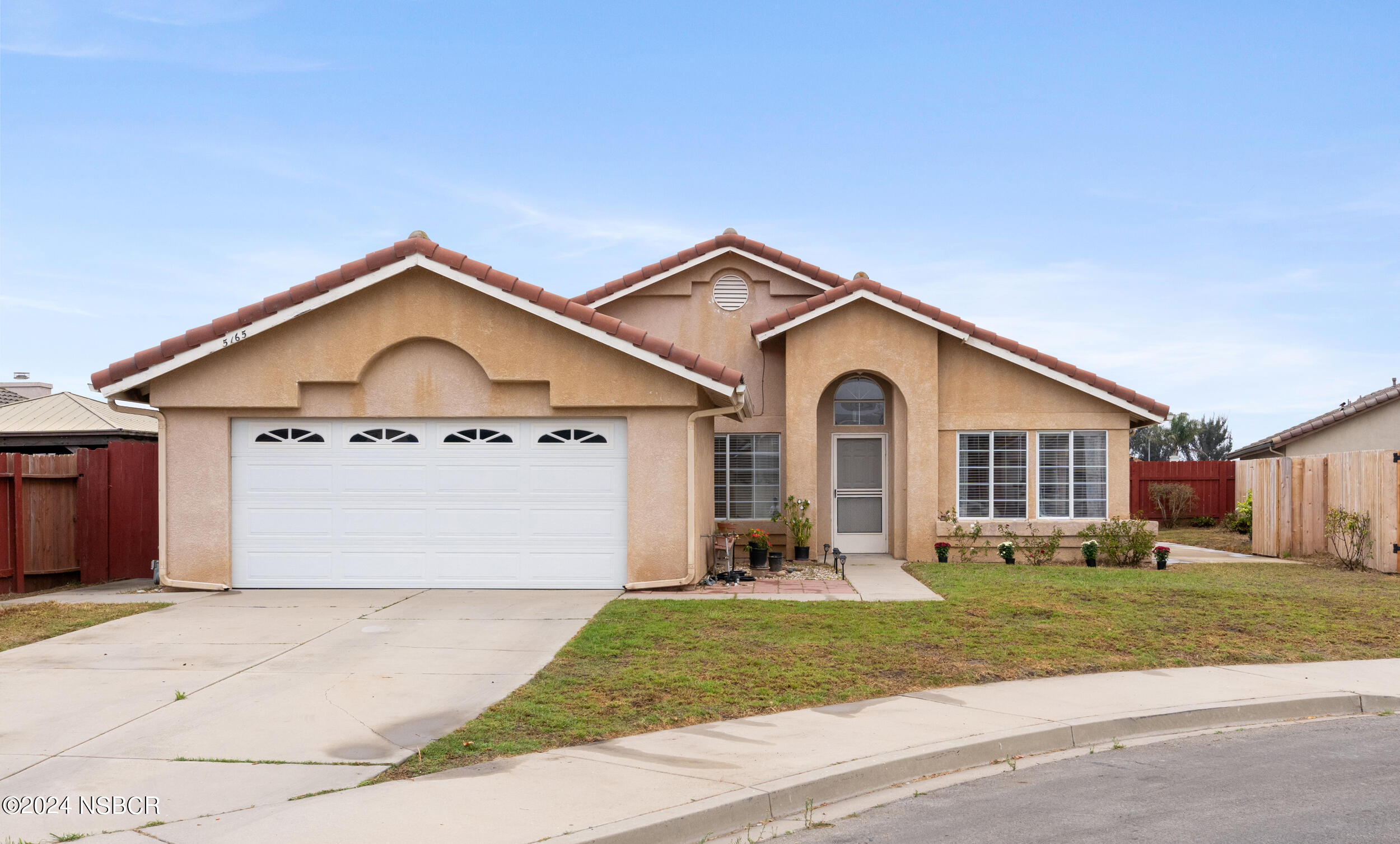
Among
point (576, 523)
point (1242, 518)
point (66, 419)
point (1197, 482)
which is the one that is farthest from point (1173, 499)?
point (66, 419)

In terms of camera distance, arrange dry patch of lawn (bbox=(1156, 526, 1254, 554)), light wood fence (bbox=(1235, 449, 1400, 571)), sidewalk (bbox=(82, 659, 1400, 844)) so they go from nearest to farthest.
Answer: sidewalk (bbox=(82, 659, 1400, 844))
light wood fence (bbox=(1235, 449, 1400, 571))
dry patch of lawn (bbox=(1156, 526, 1254, 554))

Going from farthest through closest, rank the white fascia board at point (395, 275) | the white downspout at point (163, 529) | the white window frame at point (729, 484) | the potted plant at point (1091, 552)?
the white window frame at point (729, 484) < the potted plant at point (1091, 552) < the white downspout at point (163, 529) < the white fascia board at point (395, 275)

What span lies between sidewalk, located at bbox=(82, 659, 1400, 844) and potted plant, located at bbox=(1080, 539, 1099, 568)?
825 centimetres

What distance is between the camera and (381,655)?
9648 mm

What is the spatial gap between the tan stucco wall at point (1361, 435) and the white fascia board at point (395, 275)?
17.5 meters

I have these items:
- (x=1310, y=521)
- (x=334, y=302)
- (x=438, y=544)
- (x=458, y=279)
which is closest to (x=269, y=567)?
(x=438, y=544)

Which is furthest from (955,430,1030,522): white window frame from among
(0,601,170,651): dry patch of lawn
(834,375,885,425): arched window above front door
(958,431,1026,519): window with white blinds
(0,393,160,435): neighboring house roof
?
(0,393,160,435): neighboring house roof

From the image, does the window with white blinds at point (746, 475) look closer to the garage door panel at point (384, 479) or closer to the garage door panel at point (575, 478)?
the garage door panel at point (575, 478)

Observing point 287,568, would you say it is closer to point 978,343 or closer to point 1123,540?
point 978,343

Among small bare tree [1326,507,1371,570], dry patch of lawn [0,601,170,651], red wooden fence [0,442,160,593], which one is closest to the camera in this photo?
dry patch of lawn [0,601,170,651]

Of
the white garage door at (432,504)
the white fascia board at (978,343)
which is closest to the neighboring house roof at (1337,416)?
the white fascia board at (978,343)

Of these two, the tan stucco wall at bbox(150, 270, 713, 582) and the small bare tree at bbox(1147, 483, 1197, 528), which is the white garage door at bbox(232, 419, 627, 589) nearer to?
the tan stucco wall at bbox(150, 270, 713, 582)

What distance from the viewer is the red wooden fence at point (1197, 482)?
31375 mm

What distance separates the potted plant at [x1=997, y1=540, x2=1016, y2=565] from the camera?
706 inches
